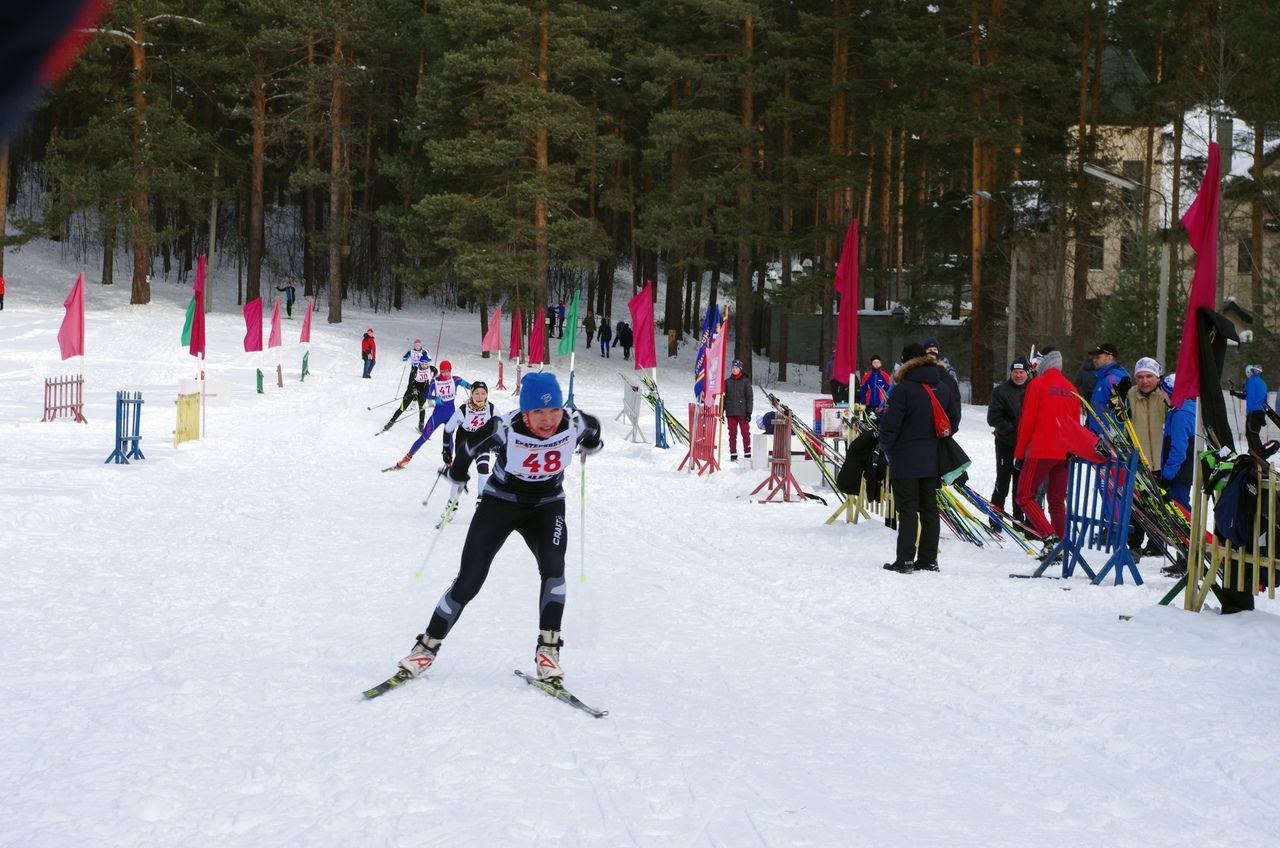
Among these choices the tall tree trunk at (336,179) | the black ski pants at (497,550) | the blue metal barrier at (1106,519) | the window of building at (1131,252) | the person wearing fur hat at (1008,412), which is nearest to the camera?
the black ski pants at (497,550)

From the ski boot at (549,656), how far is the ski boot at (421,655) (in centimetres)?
56

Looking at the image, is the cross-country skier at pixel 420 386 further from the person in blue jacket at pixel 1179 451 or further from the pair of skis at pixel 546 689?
the pair of skis at pixel 546 689

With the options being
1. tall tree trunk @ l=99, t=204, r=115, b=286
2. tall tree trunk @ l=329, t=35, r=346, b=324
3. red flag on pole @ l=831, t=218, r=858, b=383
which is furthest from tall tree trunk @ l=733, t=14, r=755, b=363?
red flag on pole @ l=831, t=218, r=858, b=383

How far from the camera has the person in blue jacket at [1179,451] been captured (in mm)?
10367

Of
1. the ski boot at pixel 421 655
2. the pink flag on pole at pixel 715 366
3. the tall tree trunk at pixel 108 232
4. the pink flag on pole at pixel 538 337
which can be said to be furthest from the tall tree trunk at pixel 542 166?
the ski boot at pixel 421 655

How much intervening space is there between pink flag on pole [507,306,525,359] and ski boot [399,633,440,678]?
1391 inches

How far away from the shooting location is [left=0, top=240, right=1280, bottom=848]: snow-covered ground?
4594 millimetres

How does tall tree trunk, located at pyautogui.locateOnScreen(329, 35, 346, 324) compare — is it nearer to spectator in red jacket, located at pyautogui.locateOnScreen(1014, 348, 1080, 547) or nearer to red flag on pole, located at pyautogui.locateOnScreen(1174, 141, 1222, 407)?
spectator in red jacket, located at pyautogui.locateOnScreen(1014, 348, 1080, 547)

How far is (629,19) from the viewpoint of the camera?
143 ft

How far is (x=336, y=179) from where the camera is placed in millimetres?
48375

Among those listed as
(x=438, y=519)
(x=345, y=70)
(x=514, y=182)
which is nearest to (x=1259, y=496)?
(x=438, y=519)

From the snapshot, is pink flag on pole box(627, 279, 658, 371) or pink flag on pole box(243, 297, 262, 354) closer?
pink flag on pole box(627, 279, 658, 371)

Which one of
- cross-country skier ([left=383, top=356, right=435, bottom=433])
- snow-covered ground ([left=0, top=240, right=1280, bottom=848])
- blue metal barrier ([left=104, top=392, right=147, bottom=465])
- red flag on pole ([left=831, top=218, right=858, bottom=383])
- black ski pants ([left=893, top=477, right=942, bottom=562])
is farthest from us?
cross-country skier ([left=383, top=356, right=435, bottom=433])

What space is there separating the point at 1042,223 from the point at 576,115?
1558 centimetres
